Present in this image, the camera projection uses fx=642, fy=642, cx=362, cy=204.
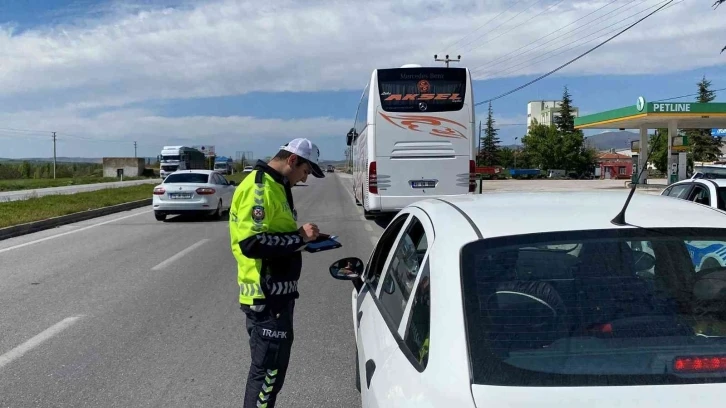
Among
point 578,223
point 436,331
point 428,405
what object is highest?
point 578,223

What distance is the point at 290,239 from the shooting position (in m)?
3.36

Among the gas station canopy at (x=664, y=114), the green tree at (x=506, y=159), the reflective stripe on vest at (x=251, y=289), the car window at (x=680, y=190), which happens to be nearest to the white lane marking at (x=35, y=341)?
the reflective stripe on vest at (x=251, y=289)

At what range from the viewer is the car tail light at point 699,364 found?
199 cm

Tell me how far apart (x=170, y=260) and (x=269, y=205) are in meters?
7.91

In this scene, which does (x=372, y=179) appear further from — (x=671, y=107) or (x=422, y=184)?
(x=671, y=107)

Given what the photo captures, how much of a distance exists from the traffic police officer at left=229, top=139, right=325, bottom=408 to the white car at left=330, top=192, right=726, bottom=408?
2.35ft

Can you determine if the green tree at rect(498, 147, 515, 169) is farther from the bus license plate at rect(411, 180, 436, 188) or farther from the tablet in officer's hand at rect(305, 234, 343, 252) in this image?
the tablet in officer's hand at rect(305, 234, 343, 252)

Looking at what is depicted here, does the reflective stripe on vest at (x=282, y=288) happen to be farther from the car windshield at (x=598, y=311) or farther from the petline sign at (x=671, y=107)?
the petline sign at (x=671, y=107)

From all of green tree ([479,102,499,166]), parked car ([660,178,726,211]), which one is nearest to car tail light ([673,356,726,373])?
parked car ([660,178,726,211])

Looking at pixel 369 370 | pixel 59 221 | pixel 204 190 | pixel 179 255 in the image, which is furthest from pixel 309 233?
pixel 59 221

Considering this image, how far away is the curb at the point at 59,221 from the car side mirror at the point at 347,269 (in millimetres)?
12799

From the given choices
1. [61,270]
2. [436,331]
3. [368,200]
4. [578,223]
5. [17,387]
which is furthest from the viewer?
[368,200]

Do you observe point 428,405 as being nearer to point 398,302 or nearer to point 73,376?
point 398,302

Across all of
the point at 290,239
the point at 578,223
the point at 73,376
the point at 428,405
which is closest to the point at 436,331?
the point at 428,405
